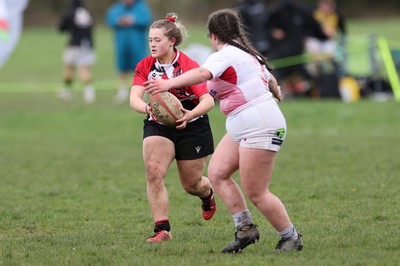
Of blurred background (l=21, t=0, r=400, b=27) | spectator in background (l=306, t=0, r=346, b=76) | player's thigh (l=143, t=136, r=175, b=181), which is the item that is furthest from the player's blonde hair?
blurred background (l=21, t=0, r=400, b=27)

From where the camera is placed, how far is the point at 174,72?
687cm

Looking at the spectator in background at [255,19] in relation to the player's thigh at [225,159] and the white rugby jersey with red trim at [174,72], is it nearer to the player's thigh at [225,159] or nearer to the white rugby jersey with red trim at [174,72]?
the white rugby jersey with red trim at [174,72]

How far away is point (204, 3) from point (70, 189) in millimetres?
44676

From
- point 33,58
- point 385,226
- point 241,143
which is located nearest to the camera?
point 241,143

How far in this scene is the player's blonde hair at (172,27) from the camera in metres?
6.82

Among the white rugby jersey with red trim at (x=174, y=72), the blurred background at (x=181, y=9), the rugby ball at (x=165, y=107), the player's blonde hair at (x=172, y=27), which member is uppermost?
the player's blonde hair at (x=172, y=27)

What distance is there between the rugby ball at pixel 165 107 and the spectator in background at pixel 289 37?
13.6 meters

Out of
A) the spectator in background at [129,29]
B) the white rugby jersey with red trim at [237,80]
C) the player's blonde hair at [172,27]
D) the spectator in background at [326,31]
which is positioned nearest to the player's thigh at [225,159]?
the white rugby jersey with red trim at [237,80]

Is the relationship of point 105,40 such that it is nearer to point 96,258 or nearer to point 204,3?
point 204,3

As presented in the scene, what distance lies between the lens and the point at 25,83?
2455 centimetres

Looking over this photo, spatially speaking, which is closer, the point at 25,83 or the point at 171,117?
the point at 171,117

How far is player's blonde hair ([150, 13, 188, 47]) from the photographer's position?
6.82m

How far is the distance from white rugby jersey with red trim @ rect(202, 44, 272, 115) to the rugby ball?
41 cm

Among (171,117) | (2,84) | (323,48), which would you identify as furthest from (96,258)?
(2,84)
